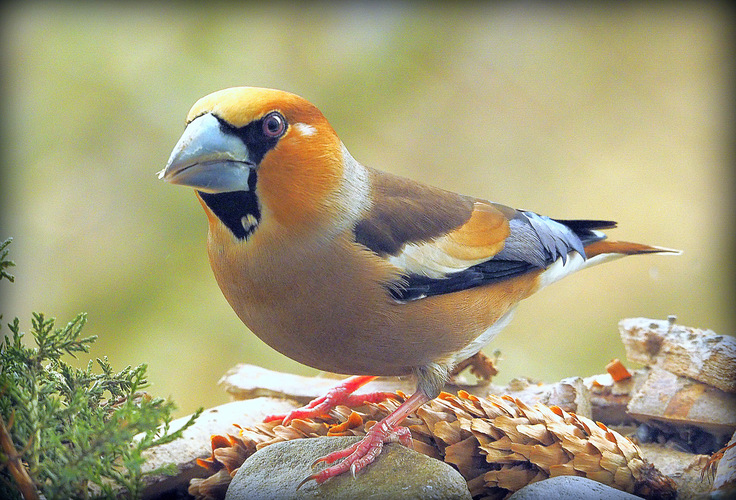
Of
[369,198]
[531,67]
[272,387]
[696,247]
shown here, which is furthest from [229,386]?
[696,247]

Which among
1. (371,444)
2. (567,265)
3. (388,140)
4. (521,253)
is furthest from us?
(388,140)

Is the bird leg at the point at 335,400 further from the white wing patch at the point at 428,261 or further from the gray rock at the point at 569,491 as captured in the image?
the gray rock at the point at 569,491

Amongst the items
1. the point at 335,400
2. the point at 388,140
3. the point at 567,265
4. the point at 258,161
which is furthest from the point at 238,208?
the point at 388,140

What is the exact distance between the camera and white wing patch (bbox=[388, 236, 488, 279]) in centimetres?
188

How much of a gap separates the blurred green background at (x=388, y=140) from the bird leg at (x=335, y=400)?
1.19 meters

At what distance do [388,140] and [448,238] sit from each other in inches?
67.8

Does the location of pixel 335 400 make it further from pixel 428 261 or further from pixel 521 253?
pixel 521 253

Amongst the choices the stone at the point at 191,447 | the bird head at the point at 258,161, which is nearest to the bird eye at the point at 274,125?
the bird head at the point at 258,161

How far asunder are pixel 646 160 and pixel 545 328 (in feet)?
3.81

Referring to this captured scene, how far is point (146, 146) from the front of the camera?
347 cm

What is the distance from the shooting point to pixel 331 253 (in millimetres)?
1744

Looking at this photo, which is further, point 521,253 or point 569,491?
point 521,253

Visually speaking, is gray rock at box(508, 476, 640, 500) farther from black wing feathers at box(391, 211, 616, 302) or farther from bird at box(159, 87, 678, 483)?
black wing feathers at box(391, 211, 616, 302)

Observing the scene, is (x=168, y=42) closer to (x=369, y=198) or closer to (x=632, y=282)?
(x=369, y=198)
